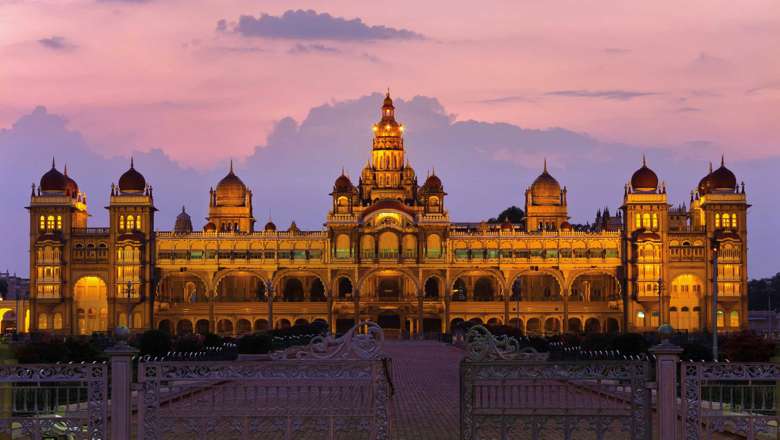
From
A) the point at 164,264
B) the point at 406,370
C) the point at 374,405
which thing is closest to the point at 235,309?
the point at 164,264

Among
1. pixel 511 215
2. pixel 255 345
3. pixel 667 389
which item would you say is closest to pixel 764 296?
pixel 511 215

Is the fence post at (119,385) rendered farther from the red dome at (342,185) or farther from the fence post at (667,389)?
the red dome at (342,185)

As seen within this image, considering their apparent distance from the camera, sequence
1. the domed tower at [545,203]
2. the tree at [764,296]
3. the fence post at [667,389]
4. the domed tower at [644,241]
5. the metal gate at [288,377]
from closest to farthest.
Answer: the fence post at [667,389] < the metal gate at [288,377] < the domed tower at [644,241] < the domed tower at [545,203] < the tree at [764,296]

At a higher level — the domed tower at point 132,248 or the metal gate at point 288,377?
the domed tower at point 132,248

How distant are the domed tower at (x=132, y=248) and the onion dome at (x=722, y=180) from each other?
145 feet

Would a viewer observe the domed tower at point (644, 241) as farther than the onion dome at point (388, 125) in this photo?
No

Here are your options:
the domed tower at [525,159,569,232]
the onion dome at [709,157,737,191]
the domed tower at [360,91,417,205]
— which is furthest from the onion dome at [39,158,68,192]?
the onion dome at [709,157,737,191]

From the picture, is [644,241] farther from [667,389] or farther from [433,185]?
[667,389]

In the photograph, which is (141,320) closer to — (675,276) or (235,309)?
(235,309)

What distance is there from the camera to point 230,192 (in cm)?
12119

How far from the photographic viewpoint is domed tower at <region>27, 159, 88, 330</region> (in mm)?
100750

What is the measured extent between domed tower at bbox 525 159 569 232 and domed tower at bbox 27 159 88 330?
38919 millimetres

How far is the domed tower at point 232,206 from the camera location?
120 metres

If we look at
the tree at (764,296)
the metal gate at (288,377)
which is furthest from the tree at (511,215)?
the metal gate at (288,377)
